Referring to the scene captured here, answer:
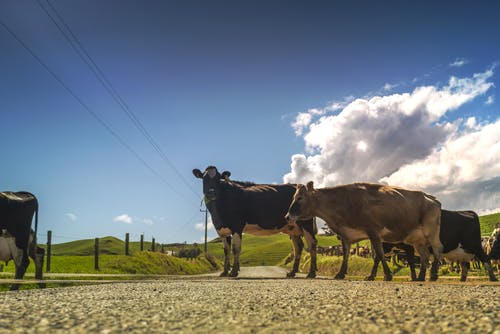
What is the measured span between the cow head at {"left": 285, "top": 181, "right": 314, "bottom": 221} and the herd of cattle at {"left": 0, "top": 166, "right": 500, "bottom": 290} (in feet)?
0.09

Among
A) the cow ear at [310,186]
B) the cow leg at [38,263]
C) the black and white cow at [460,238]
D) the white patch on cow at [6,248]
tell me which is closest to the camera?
the white patch on cow at [6,248]

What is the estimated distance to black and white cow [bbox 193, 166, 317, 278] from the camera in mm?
14398

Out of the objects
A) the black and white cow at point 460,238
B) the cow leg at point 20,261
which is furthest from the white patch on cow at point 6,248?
the black and white cow at point 460,238

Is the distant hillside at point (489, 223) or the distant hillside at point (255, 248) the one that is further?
the distant hillside at point (255, 248)

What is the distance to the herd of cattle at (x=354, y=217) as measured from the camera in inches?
419

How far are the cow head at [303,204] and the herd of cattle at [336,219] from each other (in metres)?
0.03

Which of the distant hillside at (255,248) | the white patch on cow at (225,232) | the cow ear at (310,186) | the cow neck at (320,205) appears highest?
the cow ear at (310,186)

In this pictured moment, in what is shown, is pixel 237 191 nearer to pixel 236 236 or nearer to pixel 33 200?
pixel 236 236

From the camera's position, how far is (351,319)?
3113 mm

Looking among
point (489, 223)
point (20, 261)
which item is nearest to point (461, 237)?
point (20, 261)

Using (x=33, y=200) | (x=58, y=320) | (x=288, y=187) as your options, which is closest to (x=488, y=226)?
(x=288, y=187)

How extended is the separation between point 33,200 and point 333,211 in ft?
26.4

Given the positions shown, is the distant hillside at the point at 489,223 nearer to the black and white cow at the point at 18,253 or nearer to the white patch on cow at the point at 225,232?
the white patch on cow at the point at 225,232

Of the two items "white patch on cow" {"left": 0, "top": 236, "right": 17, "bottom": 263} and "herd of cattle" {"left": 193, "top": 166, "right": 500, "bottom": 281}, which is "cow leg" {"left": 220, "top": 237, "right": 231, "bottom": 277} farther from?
"white patch on cow" {"left": 0, "top": 236, "right": 17, "bottom": 263}
